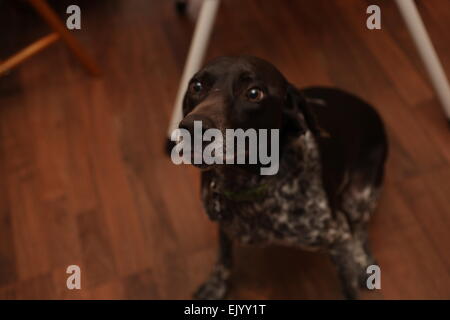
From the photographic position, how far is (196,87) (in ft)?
3.95

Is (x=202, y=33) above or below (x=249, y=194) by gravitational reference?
above

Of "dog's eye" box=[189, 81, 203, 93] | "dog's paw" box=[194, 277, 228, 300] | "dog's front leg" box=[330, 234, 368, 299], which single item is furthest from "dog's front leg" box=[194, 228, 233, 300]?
"dog's eye" box=[189, 81, 203, 93]

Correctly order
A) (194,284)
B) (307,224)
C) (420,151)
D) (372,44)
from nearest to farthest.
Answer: (307,224) < (194,284) < (420,151) < (372,44)

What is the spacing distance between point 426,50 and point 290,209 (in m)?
0.90

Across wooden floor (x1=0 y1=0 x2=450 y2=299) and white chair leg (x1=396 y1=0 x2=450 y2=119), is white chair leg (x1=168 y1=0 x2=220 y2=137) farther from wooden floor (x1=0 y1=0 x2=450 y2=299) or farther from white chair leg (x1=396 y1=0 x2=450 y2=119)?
white chair leg (x1=396 y1=0 x2=450 y2=119)

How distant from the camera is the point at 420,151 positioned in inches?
77.2

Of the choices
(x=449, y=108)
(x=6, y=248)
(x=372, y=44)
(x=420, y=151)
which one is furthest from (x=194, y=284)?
(x=372, y=44)

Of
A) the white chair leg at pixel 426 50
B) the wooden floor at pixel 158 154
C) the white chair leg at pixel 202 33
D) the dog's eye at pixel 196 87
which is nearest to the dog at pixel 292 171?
the dog's eye at pixel 196 87

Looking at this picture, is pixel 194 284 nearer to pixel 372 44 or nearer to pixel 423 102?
pixel 423 102

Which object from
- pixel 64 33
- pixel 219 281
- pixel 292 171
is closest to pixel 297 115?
pixel 292 171

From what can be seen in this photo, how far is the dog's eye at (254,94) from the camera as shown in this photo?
1154mm

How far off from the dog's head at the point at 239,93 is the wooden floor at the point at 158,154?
809mm

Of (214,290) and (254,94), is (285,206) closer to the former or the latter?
(254,94)
